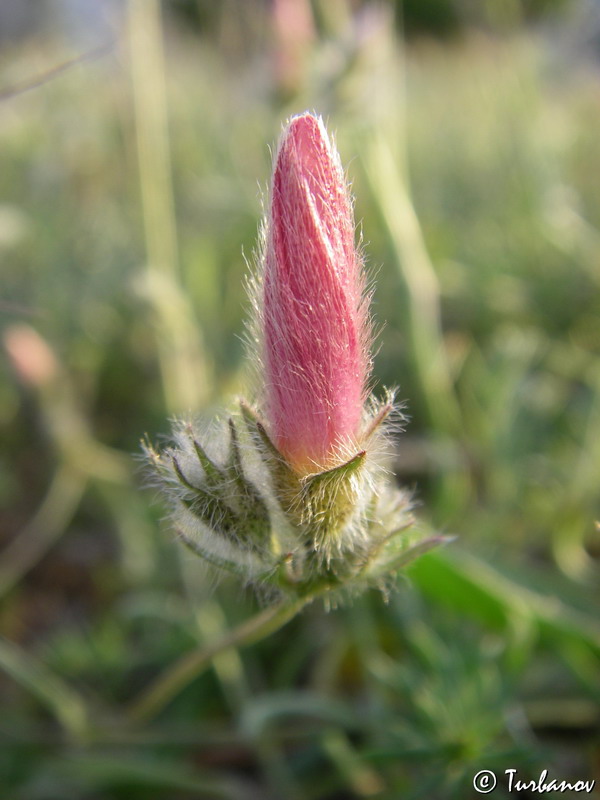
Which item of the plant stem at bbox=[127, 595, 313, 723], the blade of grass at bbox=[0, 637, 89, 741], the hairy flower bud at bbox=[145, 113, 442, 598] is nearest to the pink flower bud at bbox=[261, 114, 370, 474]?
the hairy flower bud at bbox=[145, 113, 442, 598]

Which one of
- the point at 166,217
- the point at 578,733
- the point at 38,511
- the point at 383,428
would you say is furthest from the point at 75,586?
the point at 383,428

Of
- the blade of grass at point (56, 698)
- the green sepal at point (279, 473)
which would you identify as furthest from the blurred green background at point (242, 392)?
the green sepal at point (279, 473)

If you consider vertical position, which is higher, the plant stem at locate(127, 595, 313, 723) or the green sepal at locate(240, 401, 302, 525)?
the green sepal at locate(240, 401, 302, 525)

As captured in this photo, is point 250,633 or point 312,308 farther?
point 250,633

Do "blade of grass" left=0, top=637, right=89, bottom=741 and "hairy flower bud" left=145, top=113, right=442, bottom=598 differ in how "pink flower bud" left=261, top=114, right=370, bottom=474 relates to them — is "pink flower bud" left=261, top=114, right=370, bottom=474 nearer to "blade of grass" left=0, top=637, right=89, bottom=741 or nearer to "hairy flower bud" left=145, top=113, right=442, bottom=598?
"hairy flower bud" left=145, top=113, right=442, bottom=598

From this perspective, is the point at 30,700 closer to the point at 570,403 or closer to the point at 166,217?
the point at 166,217

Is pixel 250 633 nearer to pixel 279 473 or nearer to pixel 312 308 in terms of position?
pixel 279 473

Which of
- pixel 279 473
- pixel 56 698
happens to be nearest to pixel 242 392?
pixel 279 473
